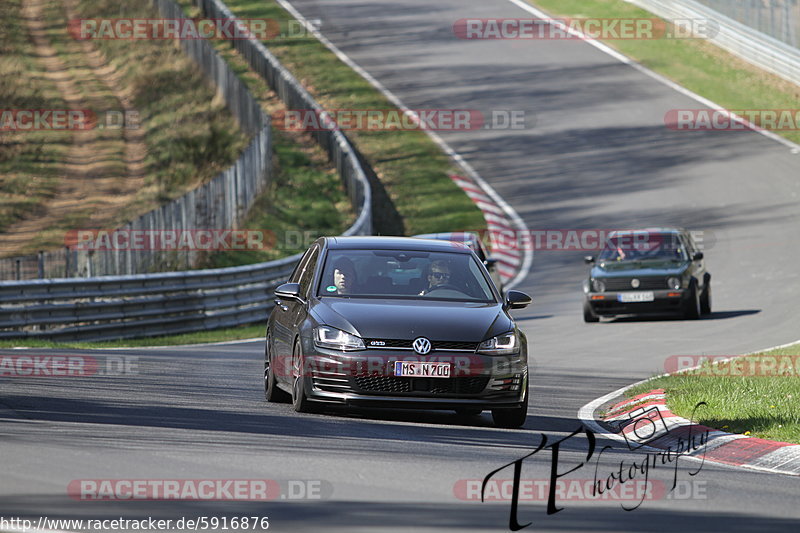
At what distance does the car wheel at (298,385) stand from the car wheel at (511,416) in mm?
1504

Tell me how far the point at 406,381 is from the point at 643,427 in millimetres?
2294

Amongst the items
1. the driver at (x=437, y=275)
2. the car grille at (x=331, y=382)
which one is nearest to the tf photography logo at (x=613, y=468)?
the car grille at (x=331, y=382)

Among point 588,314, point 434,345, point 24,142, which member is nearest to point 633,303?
point 588,314

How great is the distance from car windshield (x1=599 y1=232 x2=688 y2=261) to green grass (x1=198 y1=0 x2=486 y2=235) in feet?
31.8

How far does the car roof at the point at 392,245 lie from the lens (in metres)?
12.3

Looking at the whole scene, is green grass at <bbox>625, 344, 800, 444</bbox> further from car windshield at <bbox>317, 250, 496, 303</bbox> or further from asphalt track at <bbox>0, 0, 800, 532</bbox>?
car windshield at <bbox>317, 250, 496, 303</bbox>

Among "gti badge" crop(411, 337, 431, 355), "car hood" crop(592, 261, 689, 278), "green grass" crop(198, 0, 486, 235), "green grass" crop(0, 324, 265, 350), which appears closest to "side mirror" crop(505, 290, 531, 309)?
"gti badge" crop(411, 337, 431, 355)

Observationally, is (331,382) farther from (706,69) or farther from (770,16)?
(706,69)

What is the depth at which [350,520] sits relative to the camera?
282 inches

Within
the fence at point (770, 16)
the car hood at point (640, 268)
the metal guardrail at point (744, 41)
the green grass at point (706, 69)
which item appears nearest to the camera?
the car hood at point (640, 268)

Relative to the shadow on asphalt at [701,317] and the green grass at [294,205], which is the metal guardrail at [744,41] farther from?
the shadow on asphalt at [701,317]

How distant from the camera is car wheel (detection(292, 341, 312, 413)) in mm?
11173

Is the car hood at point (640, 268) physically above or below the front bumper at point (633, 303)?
above

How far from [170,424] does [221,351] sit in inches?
332
